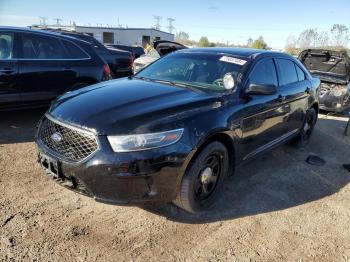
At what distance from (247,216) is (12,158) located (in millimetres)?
3131

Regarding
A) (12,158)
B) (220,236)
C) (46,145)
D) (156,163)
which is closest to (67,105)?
(46,145)

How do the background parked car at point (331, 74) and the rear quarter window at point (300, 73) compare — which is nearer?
the rear quarter window at point (300, 73)

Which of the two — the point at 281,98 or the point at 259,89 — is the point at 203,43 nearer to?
the point at 281,98

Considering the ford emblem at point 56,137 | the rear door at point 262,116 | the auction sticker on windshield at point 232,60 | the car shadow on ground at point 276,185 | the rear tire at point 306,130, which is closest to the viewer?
the ford emblem at point 56,137

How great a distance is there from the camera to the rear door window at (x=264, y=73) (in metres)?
4.24

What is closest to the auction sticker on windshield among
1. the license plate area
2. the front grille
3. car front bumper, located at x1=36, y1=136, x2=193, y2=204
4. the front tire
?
the front tire

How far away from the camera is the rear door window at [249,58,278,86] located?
4.24m

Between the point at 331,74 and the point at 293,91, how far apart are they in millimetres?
5734

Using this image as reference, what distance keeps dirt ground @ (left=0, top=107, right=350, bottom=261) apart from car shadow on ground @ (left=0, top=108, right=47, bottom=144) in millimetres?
548

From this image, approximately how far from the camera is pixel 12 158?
179 inches

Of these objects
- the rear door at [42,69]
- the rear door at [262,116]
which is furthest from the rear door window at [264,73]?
the rear door at [42,69]

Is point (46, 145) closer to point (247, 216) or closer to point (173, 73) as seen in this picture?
point (173, 73)

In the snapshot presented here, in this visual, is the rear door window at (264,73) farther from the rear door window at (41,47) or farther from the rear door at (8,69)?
the rear door at (8,69)

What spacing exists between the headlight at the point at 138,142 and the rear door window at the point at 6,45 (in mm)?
3585
